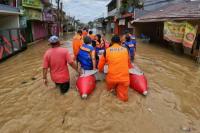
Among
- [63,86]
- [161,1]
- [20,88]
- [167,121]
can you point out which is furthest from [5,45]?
[161,1]

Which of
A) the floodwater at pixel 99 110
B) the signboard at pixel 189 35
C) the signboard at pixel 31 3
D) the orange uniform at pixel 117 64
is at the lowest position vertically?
the floodwater at pixel 99 110

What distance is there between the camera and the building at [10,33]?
12.2m

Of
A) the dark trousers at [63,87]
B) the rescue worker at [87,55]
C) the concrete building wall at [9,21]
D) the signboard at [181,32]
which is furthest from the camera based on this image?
the concrete building wall at [9,21]

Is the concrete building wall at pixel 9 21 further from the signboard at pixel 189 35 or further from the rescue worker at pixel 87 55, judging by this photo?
the rescue worker at pixel 87 55

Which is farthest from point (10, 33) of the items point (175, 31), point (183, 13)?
point (183, 13)

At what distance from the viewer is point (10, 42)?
523 inches

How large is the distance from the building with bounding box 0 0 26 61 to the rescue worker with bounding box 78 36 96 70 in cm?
723

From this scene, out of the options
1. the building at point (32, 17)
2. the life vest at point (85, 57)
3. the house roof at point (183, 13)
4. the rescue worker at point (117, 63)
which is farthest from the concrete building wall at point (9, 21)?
the rescue worker at point (117, 63)

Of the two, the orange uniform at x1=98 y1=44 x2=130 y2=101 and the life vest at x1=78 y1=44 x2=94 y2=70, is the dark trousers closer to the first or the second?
the life vest at x1=78 y1=44 x2=94 y2=70

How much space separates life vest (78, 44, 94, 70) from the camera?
19.7 feet

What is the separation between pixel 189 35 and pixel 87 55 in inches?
293

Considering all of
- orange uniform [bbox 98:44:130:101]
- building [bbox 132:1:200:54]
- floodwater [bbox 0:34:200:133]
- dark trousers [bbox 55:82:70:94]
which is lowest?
floodwater [bbox 0:34:200:133]

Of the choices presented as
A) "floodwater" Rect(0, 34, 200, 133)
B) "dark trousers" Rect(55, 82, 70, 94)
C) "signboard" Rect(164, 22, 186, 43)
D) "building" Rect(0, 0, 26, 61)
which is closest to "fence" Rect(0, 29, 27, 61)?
"building" Rect(0, 0, 26, 61)

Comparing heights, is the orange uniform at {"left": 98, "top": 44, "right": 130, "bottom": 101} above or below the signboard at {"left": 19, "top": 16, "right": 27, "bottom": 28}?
below
